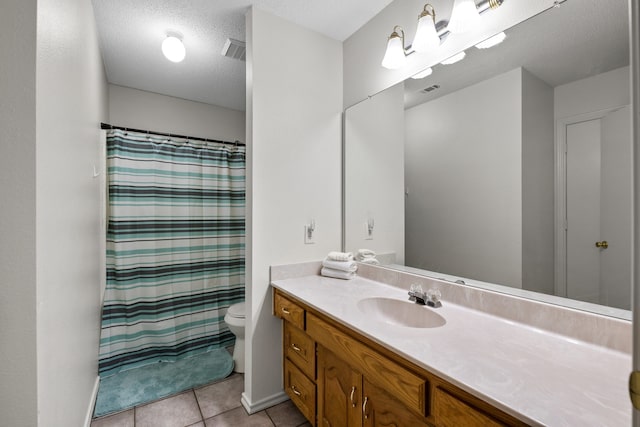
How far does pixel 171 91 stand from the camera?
2928 millimetres

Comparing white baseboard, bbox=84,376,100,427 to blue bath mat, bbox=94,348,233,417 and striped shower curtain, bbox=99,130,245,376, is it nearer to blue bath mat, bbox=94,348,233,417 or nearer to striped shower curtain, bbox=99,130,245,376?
blue bath mat, bbox=94,348,233,417

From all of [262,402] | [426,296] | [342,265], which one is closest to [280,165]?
[342,265]

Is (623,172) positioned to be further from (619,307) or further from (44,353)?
(44,353)

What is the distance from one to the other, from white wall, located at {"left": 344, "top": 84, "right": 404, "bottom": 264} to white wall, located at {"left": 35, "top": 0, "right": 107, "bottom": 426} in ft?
4.95

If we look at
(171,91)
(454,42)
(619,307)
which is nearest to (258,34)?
(454,42)

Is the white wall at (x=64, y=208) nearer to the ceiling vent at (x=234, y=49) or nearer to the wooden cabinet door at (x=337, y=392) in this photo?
the ceiling vent at (x=234, y=49)

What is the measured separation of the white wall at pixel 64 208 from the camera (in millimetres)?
864

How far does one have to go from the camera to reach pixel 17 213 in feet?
2.60

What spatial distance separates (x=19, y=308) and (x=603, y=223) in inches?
71.2

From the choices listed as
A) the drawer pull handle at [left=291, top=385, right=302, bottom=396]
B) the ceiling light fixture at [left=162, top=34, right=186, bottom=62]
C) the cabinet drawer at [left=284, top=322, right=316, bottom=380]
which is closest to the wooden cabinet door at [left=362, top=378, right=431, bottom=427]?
the cabinet drawer at [left=284, top=322, right=316, bottom=380]

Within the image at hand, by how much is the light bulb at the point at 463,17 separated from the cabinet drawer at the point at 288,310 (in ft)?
5.02

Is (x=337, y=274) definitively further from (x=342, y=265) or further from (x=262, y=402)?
(x=262, y=402)

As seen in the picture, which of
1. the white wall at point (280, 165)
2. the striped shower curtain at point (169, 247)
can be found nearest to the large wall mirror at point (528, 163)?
the white wall at point (280, 165)

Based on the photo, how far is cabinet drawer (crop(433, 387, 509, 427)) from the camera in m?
0.73
